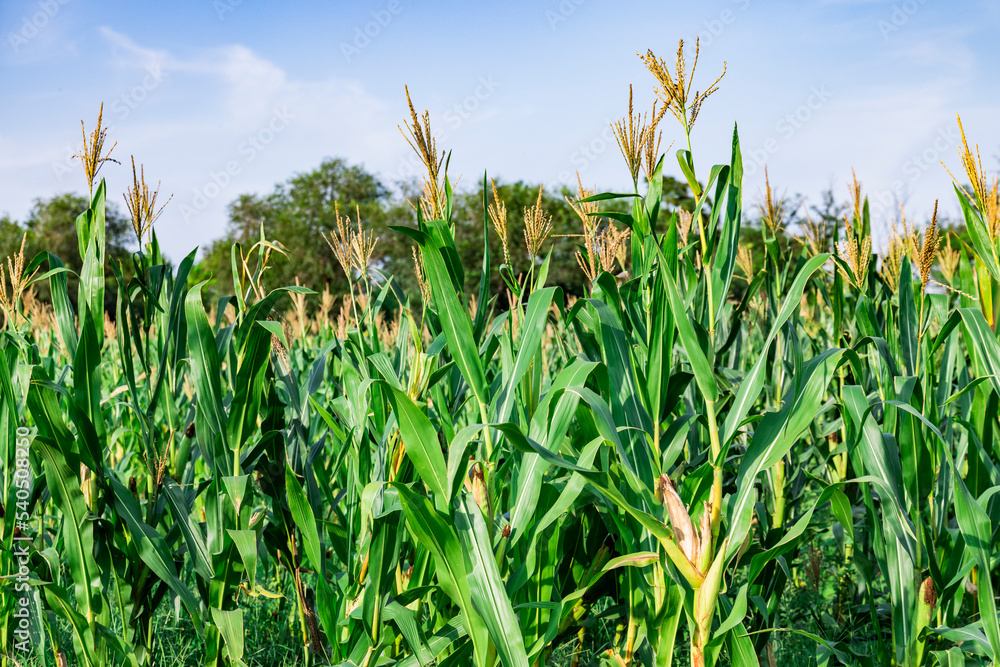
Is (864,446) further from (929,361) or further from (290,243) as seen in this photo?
(290,243)

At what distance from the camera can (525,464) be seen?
65.1 inches

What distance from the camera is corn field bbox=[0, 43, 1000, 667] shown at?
62.9 inches

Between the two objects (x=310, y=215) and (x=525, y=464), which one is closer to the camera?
(x=525, y=464)

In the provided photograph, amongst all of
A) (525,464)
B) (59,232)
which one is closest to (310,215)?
(59,232)

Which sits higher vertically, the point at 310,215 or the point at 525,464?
the point at 310,215

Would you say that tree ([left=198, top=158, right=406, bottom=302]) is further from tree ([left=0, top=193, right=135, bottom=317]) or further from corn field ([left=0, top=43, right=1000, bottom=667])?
corn field ([left=0, top=43, right=1000, bottom=667])

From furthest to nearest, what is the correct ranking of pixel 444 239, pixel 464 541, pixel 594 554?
pixel 594 554 → pixel 444 239 → pixel 464 541

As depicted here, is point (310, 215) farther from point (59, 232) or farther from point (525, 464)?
point (525, 464)

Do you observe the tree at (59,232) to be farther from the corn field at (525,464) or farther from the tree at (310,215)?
the corn field at (525,464)

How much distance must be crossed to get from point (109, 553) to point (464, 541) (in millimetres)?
1217

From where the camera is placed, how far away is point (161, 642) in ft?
8.50

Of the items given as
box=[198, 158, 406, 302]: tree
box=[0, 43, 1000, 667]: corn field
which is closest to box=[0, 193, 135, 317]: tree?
box=[198, 158, 406, 302]: tree

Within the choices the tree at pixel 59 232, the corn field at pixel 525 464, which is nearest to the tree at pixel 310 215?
the tree at pixel 59 232

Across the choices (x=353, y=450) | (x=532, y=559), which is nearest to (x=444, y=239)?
→ (x=353, y=450)
